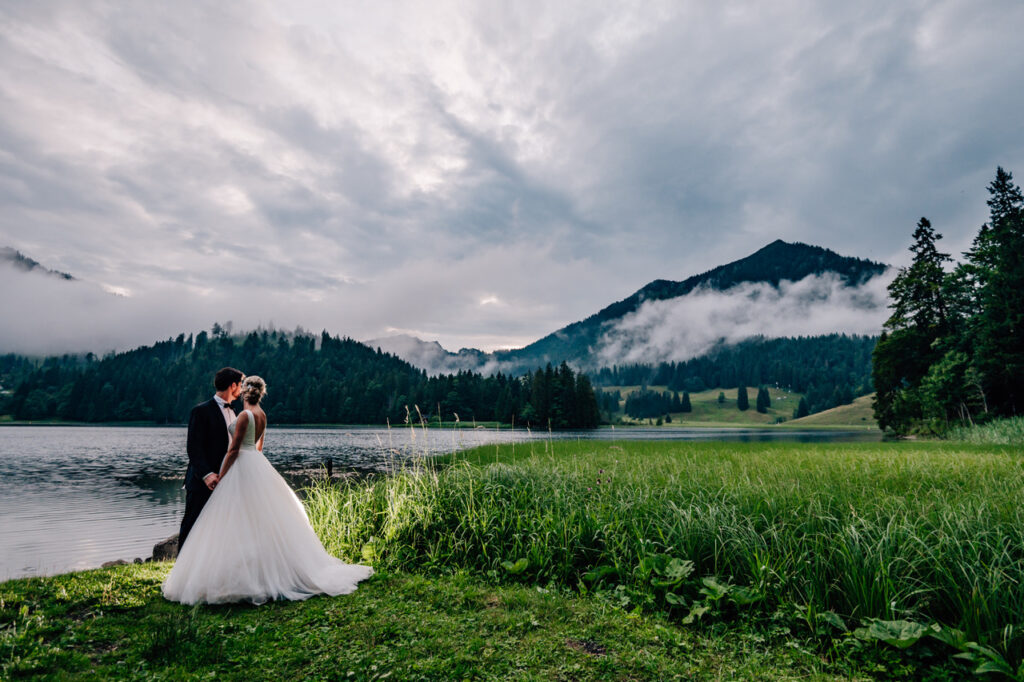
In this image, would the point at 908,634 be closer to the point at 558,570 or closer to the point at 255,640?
the point at 558,570

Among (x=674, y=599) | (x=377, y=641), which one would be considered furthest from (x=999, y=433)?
(x=377, y=641)

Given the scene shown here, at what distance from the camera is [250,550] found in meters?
6.47

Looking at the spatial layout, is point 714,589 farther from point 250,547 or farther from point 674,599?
point 250,547

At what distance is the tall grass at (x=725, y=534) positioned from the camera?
538cm

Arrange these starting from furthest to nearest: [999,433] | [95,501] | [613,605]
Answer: [999,433] → [95,501] → [613,605]

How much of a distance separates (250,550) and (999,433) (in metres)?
41.7

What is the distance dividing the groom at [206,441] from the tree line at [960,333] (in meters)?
53.7

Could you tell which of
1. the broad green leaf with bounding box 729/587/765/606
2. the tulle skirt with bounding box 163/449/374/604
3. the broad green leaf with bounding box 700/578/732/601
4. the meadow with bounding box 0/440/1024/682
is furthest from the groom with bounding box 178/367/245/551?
the broad green leaf with bounding box 729/587/765/606

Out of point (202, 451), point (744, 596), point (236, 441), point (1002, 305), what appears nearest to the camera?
point (744, 596)

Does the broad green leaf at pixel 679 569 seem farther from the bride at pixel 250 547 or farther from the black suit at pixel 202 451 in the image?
the black suit at pixel 202 451

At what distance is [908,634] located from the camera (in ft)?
14.9

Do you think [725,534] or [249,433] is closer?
[725,534]

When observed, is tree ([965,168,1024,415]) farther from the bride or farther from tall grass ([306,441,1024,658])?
the bride

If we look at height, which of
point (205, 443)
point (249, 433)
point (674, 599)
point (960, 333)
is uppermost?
point (960, 333)
